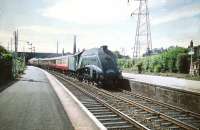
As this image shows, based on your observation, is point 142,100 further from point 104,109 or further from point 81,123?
point 81,123

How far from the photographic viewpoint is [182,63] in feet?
109

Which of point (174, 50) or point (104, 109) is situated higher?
point (174, 50)

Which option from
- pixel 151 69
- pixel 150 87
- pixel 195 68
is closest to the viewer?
pixel 150 87

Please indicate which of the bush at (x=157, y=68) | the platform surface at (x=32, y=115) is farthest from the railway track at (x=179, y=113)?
the bush at (x=157, y=68)

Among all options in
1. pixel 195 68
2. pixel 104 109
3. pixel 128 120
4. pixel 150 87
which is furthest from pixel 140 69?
pixel 128 120

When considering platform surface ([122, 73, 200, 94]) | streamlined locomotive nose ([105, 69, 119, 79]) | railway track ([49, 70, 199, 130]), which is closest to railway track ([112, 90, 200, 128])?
railway track ([49, 70, 199, 130])

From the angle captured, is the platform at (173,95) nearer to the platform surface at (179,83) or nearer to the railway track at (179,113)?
the railway track at (179,113)

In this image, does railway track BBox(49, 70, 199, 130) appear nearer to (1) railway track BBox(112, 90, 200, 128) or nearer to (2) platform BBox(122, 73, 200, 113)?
(1) railway track BBox(112, 90, 200, 128)

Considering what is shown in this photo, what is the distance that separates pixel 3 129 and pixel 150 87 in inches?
436

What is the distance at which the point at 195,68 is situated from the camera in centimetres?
2995

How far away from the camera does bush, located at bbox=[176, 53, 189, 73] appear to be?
3247 centimetres

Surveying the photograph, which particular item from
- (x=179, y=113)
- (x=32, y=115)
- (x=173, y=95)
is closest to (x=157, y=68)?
(x=173, y=95)

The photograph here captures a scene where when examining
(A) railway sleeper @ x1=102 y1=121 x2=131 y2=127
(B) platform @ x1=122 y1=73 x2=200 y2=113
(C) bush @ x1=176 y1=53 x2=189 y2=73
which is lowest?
(A) railway sleeper @ x1=102 y1=121 x2=131 y2=127

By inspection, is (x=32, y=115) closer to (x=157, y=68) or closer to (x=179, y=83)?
(x=179, y=83)
